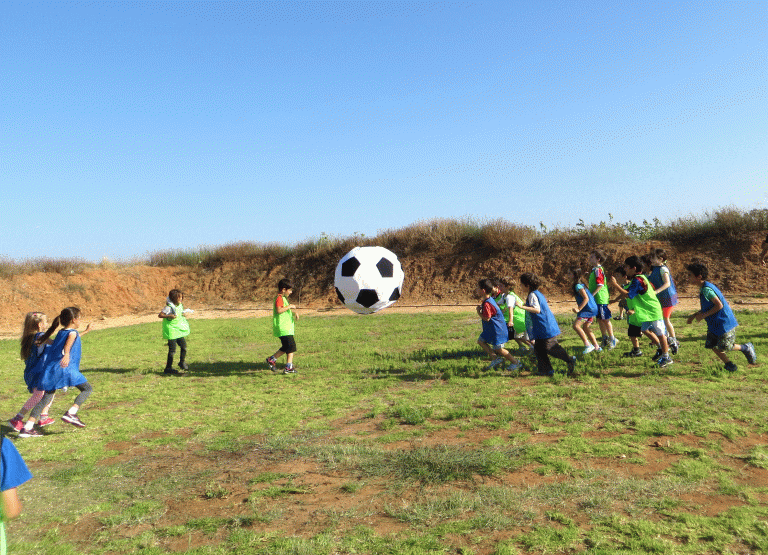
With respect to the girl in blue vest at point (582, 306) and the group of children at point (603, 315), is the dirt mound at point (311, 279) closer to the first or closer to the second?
the group of children at point (603, 315)

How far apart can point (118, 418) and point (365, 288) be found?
13.1ft

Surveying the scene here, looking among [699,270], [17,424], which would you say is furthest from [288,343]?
[699,270]

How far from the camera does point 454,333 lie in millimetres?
13133

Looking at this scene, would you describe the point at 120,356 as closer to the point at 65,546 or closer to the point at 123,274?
the point at 65,546

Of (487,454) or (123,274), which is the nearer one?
(487,454)

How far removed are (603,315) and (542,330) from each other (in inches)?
98.0

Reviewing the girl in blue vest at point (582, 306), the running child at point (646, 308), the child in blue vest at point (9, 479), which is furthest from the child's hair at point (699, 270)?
the child in blue vest at point (9, 479)

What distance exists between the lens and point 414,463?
4707 mm

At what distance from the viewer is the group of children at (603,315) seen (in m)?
7.36

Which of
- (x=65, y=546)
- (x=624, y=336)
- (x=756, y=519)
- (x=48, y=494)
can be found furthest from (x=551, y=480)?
(x=624, y=336)

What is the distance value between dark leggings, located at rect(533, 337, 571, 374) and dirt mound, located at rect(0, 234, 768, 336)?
14.3 meters

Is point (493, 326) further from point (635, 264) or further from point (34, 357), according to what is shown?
point (34, 357)

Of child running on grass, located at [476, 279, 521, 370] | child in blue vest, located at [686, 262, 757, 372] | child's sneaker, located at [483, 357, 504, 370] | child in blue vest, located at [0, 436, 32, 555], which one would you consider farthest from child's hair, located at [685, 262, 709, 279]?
child in blue vest, located at [0, 436, 32, 555]

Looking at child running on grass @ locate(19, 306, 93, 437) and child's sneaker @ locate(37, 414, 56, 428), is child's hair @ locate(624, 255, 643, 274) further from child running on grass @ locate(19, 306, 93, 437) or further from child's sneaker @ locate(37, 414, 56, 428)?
child's sneaker @ locate(37, 414, 56, 428)
